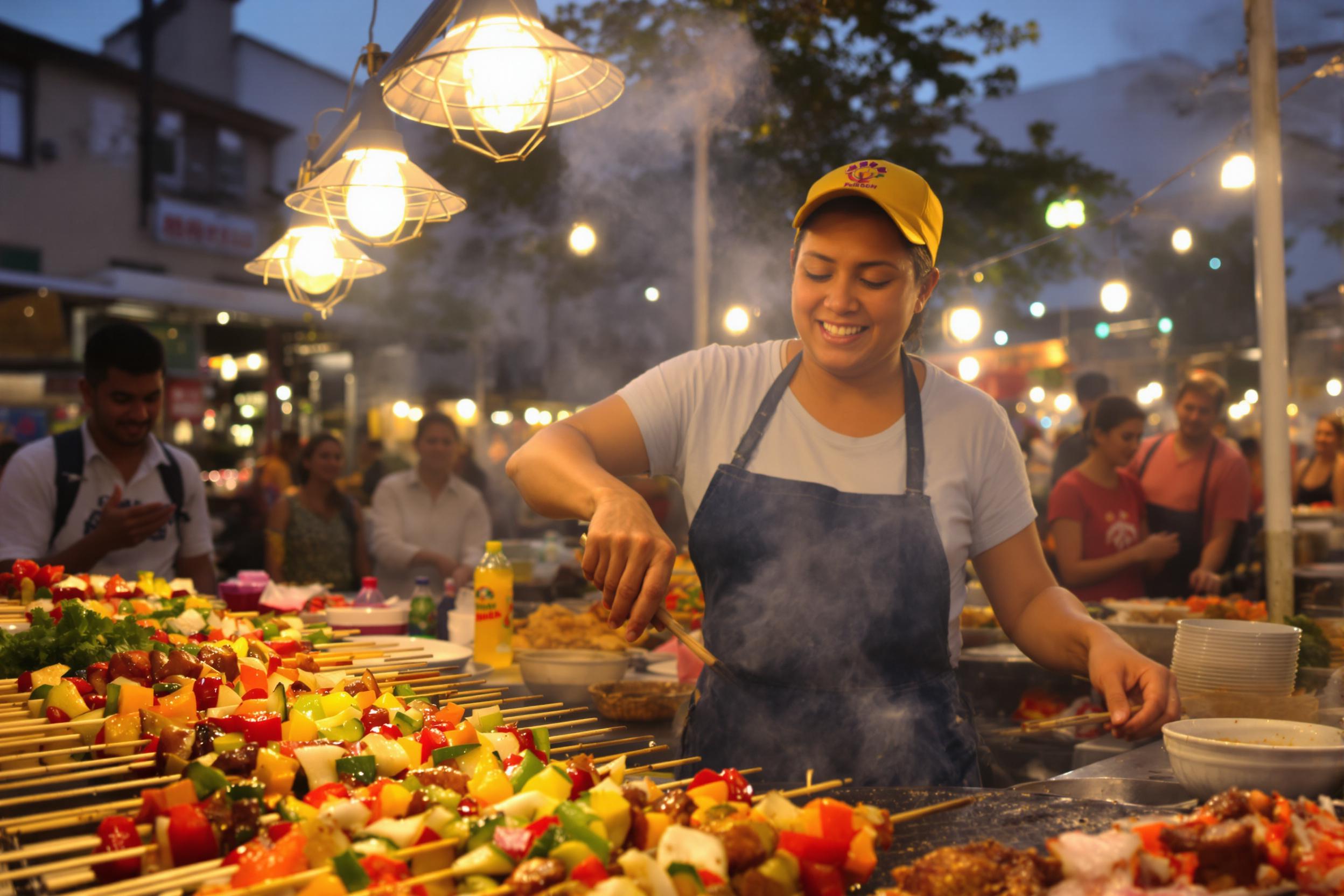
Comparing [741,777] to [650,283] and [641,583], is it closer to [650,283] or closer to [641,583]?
[641,583]

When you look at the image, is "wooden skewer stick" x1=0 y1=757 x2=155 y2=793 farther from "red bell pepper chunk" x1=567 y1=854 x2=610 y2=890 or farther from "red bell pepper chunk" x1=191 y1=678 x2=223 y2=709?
"red bell pepper chunk" x1=567 y1=854 x2=610 y2=890

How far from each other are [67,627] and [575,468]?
1.62 m

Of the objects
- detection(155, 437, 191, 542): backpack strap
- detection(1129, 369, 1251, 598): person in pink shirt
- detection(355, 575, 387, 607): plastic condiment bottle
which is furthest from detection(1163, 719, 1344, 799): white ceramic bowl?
detection(1129, 369, 1251, 598): person in pink shirt

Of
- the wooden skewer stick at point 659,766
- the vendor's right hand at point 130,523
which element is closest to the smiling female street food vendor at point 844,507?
the wooden skewer stick at point 659,766

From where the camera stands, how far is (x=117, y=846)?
57.0 inches

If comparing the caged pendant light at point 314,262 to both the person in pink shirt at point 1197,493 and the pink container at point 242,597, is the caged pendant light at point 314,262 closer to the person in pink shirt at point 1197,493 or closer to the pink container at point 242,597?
the pink container at point 242,597

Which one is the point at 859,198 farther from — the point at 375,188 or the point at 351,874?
the point at 351,874

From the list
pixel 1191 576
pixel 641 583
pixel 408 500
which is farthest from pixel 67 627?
pixel 1191 576

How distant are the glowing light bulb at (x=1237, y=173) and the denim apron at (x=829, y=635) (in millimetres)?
5747

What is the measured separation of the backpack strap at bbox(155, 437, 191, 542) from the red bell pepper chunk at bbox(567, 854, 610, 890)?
13.9 feet

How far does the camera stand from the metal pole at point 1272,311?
14.2ft

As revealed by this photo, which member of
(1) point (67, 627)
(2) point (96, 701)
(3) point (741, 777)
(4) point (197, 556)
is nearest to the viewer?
(3) point (741, 777)

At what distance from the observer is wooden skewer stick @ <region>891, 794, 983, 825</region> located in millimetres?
1614

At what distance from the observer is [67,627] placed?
2727 millimetres
